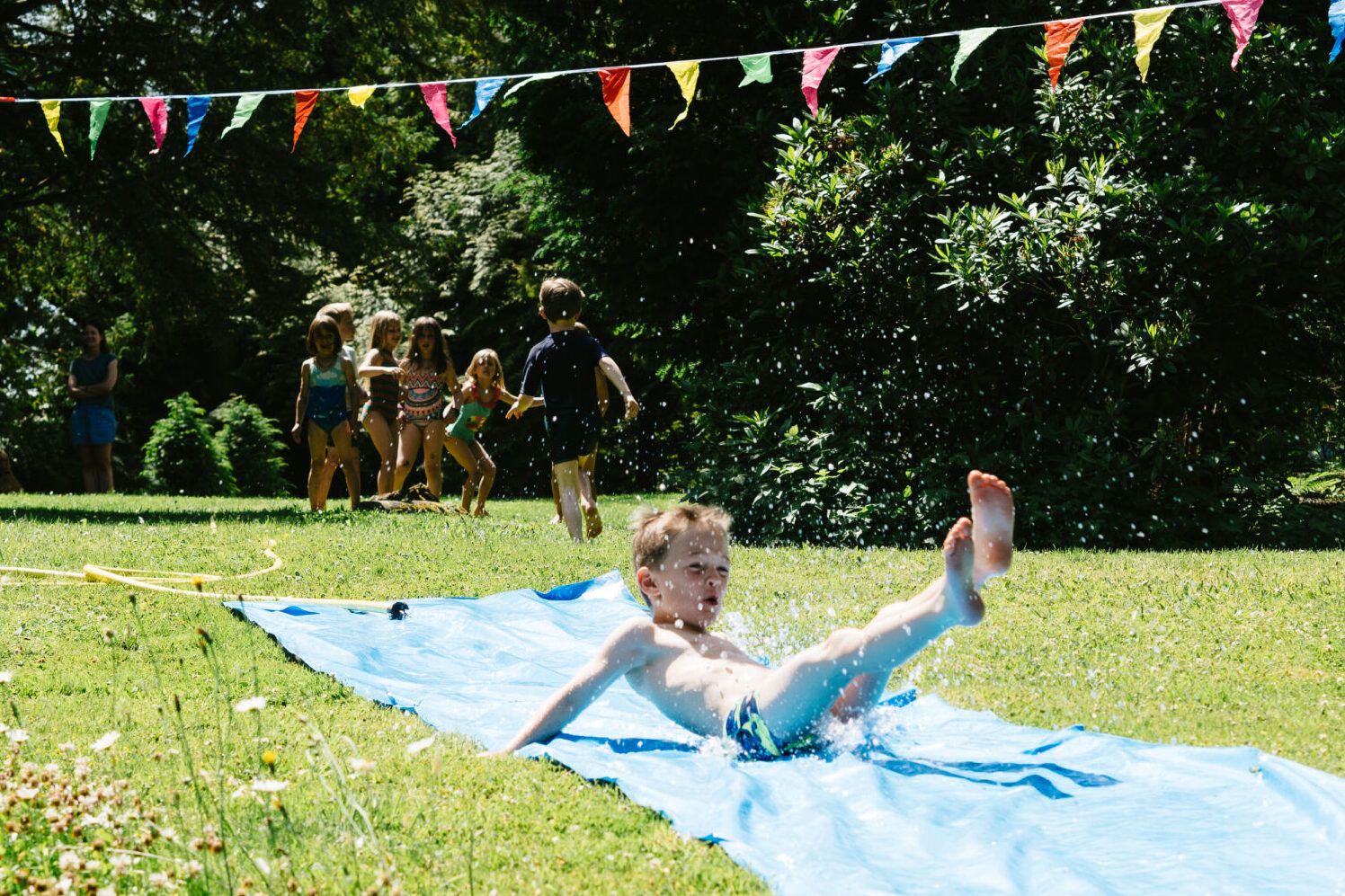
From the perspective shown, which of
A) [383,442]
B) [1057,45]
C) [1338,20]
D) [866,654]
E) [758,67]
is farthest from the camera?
[383,442]

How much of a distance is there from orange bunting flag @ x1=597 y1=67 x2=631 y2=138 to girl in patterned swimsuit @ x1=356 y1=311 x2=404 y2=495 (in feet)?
14.5

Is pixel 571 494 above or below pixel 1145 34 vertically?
below

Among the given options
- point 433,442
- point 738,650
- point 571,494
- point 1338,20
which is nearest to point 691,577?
point 738,650

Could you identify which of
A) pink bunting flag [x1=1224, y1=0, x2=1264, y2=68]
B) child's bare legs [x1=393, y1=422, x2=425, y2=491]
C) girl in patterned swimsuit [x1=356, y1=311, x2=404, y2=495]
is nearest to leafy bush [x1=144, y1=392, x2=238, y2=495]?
girl in patterned swimsuit [x1=356, y1=311, x2=404, y2=495]

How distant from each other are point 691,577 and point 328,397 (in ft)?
28.3

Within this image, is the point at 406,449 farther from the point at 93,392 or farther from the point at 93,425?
the point at 93,425

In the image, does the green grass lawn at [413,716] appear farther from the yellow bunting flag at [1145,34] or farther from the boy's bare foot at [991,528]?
the yellow bunting flag at [1145,34]

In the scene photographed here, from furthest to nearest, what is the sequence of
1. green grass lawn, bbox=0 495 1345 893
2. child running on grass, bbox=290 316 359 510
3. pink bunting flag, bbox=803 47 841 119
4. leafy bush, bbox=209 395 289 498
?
leafy bush, bbox=209 395 289 498 → child running on grass, bbox=290 316 359 510 → pink bunting flag, bbox=803 47 841 119 → green grass lawn, bbox=0 495 1345 893

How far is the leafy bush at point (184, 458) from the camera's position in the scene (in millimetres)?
21391

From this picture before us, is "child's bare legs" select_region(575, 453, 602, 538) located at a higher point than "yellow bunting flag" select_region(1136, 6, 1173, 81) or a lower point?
lower

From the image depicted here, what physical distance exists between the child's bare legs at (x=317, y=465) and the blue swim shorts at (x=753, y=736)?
29.5 feet

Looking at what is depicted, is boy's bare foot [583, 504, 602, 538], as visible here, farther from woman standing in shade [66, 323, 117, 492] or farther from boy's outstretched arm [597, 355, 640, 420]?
woman standing in shade [66, 323, 117, 492]

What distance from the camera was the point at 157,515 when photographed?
1292cm

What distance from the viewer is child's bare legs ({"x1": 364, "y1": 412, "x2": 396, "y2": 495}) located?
13398 mm
